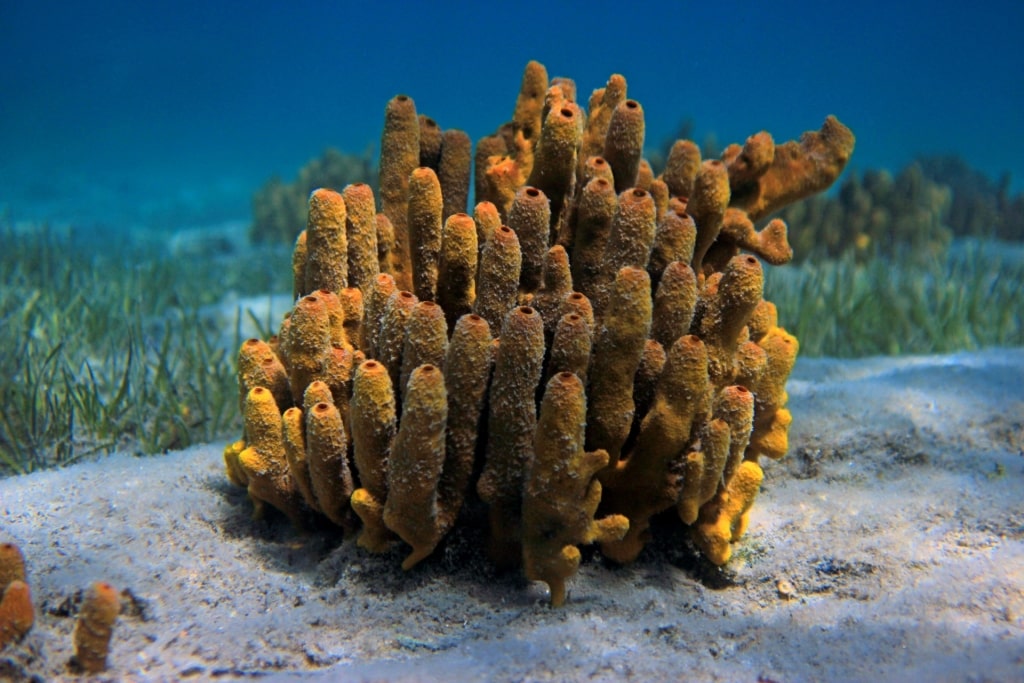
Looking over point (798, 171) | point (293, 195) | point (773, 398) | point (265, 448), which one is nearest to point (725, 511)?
point (773, 398)

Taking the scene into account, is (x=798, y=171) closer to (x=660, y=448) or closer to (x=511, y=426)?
(x=660, y=448)

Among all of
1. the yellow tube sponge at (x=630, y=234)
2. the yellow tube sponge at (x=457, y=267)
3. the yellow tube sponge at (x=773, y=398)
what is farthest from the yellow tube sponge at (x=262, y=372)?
the yellow tube sponge at (x=773, y=398)

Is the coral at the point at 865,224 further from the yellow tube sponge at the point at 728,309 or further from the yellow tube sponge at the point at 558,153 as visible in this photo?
the yellow tube sponge at the point at 558,153

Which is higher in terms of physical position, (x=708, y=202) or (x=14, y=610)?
(x=708, y=202)

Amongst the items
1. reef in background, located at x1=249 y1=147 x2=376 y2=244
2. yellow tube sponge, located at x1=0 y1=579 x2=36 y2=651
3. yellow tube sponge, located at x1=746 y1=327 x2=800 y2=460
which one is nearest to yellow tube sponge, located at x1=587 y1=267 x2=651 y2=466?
yellow tube sponge, located at x1=746 y1=327 x2=800 y2=460

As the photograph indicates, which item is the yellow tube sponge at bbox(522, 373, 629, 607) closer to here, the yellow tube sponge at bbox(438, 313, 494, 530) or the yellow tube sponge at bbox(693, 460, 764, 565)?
the yellow tube sponge at bbox(438, 313, 494, 530)
